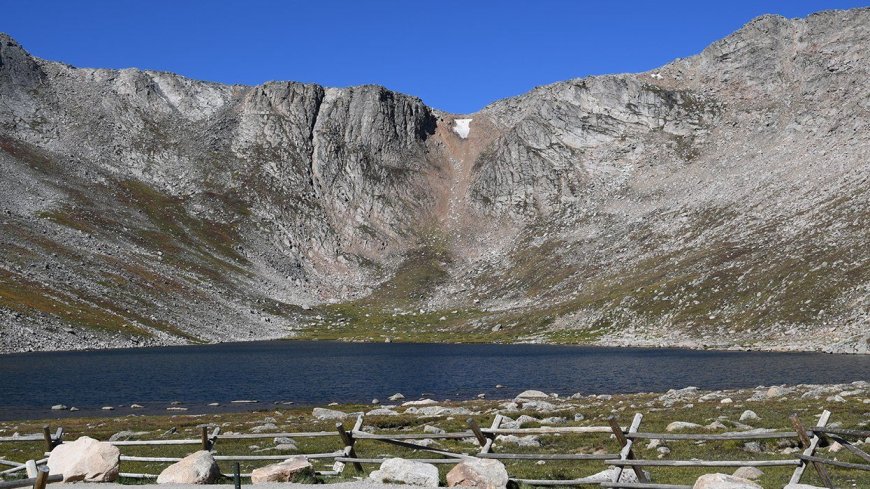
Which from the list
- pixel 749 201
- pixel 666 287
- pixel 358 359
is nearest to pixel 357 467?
pixel 358 359

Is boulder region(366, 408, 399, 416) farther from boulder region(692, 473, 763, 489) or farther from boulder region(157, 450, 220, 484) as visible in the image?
boulder region(692, 473, 763, 489)

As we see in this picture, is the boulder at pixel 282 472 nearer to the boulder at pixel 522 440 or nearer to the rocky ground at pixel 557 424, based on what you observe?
the rocky ground at pixel 557 424

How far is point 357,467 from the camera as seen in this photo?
99.8ft

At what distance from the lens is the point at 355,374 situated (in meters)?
106

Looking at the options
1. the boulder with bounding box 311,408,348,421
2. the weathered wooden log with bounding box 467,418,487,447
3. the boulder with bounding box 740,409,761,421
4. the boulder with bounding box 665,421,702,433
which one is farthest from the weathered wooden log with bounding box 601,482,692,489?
the boulder with bounding box 311,408,348,421

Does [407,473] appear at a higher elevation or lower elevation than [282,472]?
higher

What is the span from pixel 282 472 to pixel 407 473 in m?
4.99

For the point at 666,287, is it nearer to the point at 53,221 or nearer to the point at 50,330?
the point at 50,330

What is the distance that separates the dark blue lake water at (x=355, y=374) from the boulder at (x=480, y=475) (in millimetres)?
51727

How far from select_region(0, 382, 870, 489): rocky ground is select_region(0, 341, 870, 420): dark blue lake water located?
1292 centimetres

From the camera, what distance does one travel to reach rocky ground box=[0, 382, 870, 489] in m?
31.8

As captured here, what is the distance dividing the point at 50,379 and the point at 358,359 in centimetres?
5151

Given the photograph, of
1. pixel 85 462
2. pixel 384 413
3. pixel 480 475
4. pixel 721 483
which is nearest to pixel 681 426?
pixel 480 475

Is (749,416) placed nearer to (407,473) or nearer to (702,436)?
(702,436)
